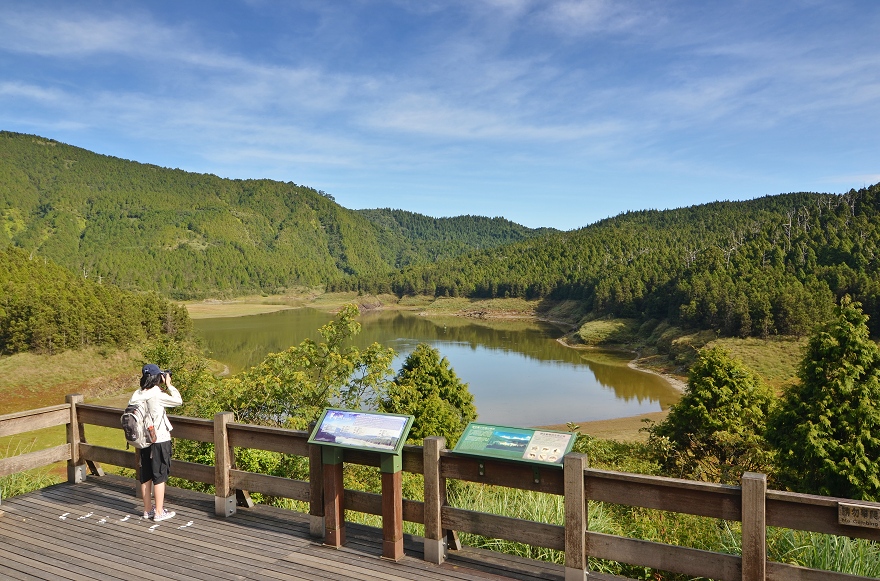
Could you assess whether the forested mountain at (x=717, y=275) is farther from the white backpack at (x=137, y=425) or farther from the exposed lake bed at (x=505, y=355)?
the white backpack at (x=137, y=425)

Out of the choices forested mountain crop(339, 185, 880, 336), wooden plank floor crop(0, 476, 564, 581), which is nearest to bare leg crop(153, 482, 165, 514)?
wooden plank floor crop(0, 476, 564, 581)

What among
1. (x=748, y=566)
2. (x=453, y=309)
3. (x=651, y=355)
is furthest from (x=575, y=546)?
(x=453, y=309)

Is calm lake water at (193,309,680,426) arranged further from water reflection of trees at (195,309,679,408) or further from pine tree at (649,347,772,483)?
pine tree at (649,347,772,483)

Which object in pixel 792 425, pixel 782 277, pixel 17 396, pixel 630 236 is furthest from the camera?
pixel 630 236

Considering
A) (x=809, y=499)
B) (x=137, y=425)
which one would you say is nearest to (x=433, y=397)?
(x=137, y=425)

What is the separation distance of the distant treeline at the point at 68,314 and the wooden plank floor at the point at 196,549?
47.7 m

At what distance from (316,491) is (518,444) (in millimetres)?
2271

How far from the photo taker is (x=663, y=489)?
4922mm

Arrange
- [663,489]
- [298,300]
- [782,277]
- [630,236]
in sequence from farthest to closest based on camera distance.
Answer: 1. [298,300]
2. [630,236]
3. [782,277]
4. [663,489]

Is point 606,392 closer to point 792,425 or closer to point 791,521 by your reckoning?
point 792,425

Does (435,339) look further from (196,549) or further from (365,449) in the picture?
(365,449)

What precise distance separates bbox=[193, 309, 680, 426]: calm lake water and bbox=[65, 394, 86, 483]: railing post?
3280 centimetres

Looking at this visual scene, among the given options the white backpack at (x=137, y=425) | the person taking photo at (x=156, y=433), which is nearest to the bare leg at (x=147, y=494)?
the person taking photo at (x=156, y=433)

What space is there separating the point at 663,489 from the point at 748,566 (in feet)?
2.52
